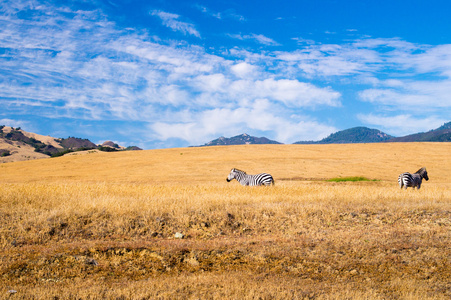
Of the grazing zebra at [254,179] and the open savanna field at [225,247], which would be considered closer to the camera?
the open savanna field at [225,247]

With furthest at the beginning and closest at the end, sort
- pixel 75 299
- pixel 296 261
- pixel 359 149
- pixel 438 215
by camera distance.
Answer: pixel 359 149 → pixel 438 215 → pixel 296 261 → pixel 75 299

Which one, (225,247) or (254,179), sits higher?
(254,179)

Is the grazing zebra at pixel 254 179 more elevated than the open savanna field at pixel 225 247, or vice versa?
the grazing zebra at pixel 254 179

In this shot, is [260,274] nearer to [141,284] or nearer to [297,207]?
[141,284]

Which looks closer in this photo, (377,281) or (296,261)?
(377,281)

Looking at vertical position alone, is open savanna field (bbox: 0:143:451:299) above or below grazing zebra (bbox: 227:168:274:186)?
below

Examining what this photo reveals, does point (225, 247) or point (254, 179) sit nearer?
point (225, 247)

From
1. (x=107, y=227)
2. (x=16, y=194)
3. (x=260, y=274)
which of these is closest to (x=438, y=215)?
(x=260, y=274)

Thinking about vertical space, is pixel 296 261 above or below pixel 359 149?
below

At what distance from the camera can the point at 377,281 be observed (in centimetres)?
730

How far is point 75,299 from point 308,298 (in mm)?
4449

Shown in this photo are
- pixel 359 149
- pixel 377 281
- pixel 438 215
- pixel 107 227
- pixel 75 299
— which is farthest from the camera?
pixel 359 149

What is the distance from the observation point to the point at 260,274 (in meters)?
7.53

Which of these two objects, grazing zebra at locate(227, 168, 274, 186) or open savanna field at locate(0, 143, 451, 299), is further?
grazing zebra at locate(227, 168, 274, 186)
